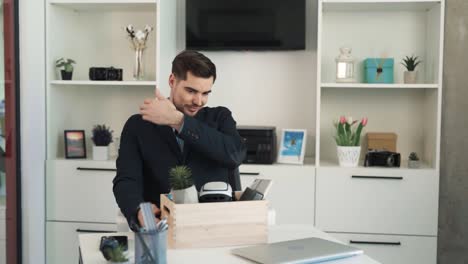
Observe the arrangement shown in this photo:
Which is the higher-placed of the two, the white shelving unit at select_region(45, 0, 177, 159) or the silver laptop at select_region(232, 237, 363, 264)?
the white shelving unit at select_region(45, 0, 177, 159)

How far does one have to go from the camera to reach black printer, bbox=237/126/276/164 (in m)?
3.79

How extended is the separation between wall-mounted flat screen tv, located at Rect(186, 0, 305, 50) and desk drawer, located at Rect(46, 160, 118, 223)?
1000 millimetres

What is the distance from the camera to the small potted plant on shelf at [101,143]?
390 cm

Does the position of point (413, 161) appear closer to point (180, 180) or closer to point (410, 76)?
point (410, 76)

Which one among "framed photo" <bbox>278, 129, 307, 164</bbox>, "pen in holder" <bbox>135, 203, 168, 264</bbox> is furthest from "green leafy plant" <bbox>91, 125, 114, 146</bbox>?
"pen in holder" <bbox>135, 203, 168, 264</bbox>

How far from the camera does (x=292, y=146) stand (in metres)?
3.87

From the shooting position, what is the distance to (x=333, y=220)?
12.3ft

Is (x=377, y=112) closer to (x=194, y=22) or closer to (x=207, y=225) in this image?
(x=194, y=22)

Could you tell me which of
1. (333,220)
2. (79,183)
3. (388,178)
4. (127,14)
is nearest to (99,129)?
(79,183)

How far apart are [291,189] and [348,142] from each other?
438 millimetres

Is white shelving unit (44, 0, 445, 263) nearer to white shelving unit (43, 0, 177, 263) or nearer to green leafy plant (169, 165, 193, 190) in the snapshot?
white shelving unit (43, 0, 177, 263)

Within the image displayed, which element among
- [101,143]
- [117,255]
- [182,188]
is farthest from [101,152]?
[117,255]

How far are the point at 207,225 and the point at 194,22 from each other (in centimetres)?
233

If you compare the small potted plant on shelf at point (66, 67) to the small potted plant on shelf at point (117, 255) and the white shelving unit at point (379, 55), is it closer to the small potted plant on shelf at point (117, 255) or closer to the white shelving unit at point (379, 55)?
the white shelving unit at point (379, 55)
